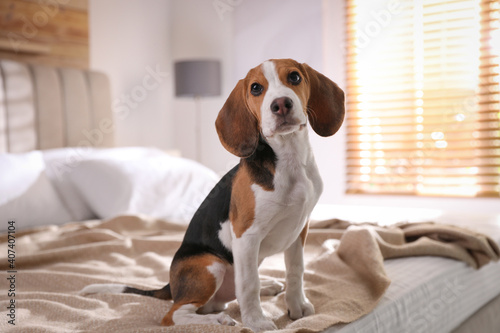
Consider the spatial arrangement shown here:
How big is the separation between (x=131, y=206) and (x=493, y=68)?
8.96 ft

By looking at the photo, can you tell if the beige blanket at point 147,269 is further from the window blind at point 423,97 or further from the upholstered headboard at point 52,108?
the window blind at point 423,97

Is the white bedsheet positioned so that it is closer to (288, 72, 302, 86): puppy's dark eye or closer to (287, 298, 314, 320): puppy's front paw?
(287, 298, 314, 320): puppy's front paw

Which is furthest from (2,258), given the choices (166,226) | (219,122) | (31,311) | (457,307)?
(457,307)

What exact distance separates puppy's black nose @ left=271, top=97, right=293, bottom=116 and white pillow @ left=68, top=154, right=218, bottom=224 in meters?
1.58

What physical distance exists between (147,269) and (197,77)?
2495 millimetres

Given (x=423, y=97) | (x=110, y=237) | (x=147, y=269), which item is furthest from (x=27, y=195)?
(x=423, y=97)

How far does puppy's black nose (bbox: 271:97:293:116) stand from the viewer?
2.75 feet

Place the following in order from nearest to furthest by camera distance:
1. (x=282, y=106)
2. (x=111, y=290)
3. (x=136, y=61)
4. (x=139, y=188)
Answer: (x=282, y=106) → (x=111, y=290) → (x=139, y=188) → (x=136, y=61)

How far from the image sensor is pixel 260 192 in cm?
91

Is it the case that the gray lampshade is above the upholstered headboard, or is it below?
above

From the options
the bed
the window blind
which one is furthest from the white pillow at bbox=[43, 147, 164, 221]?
the window blind

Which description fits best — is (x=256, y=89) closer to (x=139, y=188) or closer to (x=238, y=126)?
(x=238, y=126)

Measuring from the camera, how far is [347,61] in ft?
13.0

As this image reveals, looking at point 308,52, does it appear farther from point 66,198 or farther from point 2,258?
point 2,258
